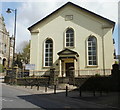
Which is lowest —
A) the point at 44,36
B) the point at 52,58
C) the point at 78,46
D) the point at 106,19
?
the point at 52,58

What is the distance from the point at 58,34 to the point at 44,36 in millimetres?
2221

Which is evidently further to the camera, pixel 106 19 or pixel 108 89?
pixel 106 19

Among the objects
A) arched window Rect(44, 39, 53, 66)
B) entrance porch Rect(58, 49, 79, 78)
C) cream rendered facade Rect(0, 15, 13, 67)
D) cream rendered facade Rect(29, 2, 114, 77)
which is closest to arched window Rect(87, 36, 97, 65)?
cream rendered facade Rect(29, 2, 114, 77)

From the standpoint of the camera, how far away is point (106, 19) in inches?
1052

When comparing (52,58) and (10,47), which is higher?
(10,47)

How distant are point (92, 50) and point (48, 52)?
21.6 feet

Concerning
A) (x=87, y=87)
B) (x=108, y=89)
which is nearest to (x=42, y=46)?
(x=87, y=87)

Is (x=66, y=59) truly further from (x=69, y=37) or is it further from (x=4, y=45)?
(x=4, y=45)

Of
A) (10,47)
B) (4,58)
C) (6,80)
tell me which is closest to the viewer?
(6,80)

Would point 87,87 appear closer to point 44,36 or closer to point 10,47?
point 44,36

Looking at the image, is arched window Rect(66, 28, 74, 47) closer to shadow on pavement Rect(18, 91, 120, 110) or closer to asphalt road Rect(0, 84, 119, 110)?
shadow on pavement Rect(18, 91, 120, 110)

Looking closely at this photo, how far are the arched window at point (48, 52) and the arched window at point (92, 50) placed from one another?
18.4ft

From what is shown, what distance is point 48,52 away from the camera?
28.3m

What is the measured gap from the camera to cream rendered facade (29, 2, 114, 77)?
26156mm
